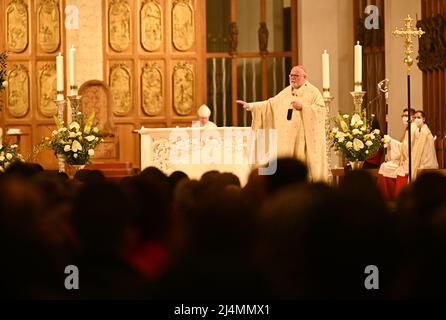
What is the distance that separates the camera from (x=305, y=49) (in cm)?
1952

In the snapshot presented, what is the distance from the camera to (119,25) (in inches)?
787

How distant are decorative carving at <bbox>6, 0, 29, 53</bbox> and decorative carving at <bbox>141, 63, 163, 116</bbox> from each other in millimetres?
2416

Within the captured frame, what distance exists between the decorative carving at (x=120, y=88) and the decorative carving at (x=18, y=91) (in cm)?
169

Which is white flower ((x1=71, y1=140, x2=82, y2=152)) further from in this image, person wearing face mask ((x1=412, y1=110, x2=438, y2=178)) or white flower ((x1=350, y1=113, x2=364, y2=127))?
person wearing face mask ((x1=412, y1=110, x2=438, y2=178))

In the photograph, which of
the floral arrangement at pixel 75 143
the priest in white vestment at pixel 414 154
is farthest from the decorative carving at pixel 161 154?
the priest in white vestment at pixel 414 154

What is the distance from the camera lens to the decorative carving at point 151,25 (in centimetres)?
2003

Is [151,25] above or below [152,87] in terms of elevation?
above

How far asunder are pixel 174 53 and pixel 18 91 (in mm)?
3148

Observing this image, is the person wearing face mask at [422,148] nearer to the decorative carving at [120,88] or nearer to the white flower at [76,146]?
the white flower at [76,146]

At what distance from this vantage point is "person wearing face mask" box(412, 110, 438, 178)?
51.7ft

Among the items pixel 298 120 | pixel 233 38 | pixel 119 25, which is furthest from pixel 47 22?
pixel 298 120

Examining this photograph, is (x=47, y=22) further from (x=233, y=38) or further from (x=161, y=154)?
(x=161, y=154)

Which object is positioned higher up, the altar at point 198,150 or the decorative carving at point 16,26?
the decorative carving at point 16,26

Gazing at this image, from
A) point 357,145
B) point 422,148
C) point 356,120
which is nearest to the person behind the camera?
point 357,145
